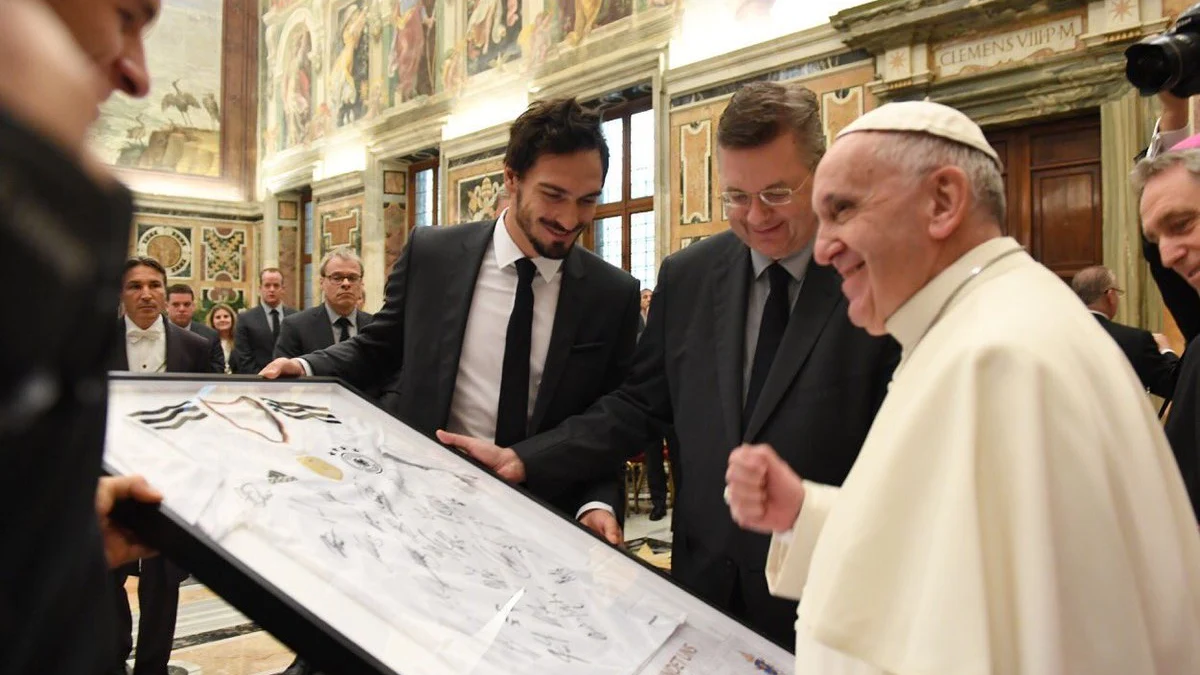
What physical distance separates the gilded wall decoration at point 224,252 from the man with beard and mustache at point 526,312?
17.6 m

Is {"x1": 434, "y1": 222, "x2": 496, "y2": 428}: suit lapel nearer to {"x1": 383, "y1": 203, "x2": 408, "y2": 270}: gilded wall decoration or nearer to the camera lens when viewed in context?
the camera lens

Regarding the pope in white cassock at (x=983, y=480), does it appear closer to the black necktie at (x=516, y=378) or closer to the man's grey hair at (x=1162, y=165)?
the man's grey hair at (x=1162, y=165)

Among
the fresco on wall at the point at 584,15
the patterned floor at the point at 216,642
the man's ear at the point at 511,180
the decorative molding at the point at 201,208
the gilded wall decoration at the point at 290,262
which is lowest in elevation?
the patterned floor at the point at 216,642

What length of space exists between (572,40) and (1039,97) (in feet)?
19.3

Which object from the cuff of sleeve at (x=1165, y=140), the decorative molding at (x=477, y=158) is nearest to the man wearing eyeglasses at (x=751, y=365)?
the cuff of sleeve at (x=1165, y=140)

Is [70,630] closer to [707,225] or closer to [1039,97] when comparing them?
[1039,97]

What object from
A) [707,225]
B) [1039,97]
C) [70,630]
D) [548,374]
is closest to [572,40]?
[707,225]

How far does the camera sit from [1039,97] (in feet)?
22.8

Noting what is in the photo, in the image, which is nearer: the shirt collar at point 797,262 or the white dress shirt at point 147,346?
the shirt collar at point 797,262

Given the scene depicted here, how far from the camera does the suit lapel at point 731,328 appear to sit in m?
2.08

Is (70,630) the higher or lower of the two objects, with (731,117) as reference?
lower

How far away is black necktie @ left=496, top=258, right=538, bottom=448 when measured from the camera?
8.13ft

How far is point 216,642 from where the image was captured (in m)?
4.55

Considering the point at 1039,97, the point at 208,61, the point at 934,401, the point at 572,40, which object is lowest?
the point at 934,401
